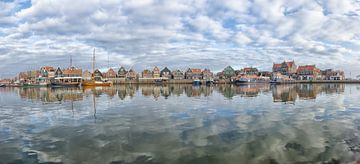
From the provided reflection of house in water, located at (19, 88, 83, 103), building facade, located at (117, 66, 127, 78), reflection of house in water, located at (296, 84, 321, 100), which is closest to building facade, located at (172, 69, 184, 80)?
building facade, located at (117, 66, 127, 78)

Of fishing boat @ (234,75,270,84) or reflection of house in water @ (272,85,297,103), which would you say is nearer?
reflection of house in water @ (272,85,297,103)

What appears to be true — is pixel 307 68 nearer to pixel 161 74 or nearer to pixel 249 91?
pixel 161 74

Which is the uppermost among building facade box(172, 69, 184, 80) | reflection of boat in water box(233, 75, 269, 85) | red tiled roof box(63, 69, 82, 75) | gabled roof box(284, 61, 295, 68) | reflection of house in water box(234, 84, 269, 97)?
gabled roof box(284, 61, 295, 68)

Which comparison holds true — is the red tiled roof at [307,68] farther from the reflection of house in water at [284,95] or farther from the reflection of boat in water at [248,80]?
the reflection of house in water at [284,95]

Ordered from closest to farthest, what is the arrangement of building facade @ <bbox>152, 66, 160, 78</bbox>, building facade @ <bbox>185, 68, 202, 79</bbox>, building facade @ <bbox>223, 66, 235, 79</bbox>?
building facade @ <bbox>152, 66, 160, 78</bbox>, building facade @ <bbox>185, 68, 202, 79</bbox>, building facade @ <bbox>223, 66, 235, 79</bbox>

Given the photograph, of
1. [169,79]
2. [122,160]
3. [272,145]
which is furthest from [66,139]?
[169,79]

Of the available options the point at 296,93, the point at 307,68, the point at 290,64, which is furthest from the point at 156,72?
the point at 296,93

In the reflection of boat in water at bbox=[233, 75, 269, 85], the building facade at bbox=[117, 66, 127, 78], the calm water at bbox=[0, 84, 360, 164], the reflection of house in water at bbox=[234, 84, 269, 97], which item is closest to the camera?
the calm water at bbox=[0, 84, 360, 164]

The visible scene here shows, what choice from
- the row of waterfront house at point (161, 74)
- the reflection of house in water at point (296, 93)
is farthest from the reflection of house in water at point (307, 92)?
the row of waterfront house at point (161, 74)

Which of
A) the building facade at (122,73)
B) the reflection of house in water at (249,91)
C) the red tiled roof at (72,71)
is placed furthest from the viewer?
the building facade at (122,73)

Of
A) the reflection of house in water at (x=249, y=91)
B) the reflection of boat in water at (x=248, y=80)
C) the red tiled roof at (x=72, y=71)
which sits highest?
the red tiled roof at (x=72, y=71)

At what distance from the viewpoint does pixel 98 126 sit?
1636 cm

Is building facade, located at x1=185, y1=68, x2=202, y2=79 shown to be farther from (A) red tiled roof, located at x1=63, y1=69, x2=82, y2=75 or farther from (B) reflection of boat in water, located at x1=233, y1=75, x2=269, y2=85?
(A) red tiled roof, located at x1=63, y1=69, x2=82, y2=75

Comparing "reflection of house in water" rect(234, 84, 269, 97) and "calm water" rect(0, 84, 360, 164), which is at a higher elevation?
"calm water" rect(0, 84, 360, 164)
